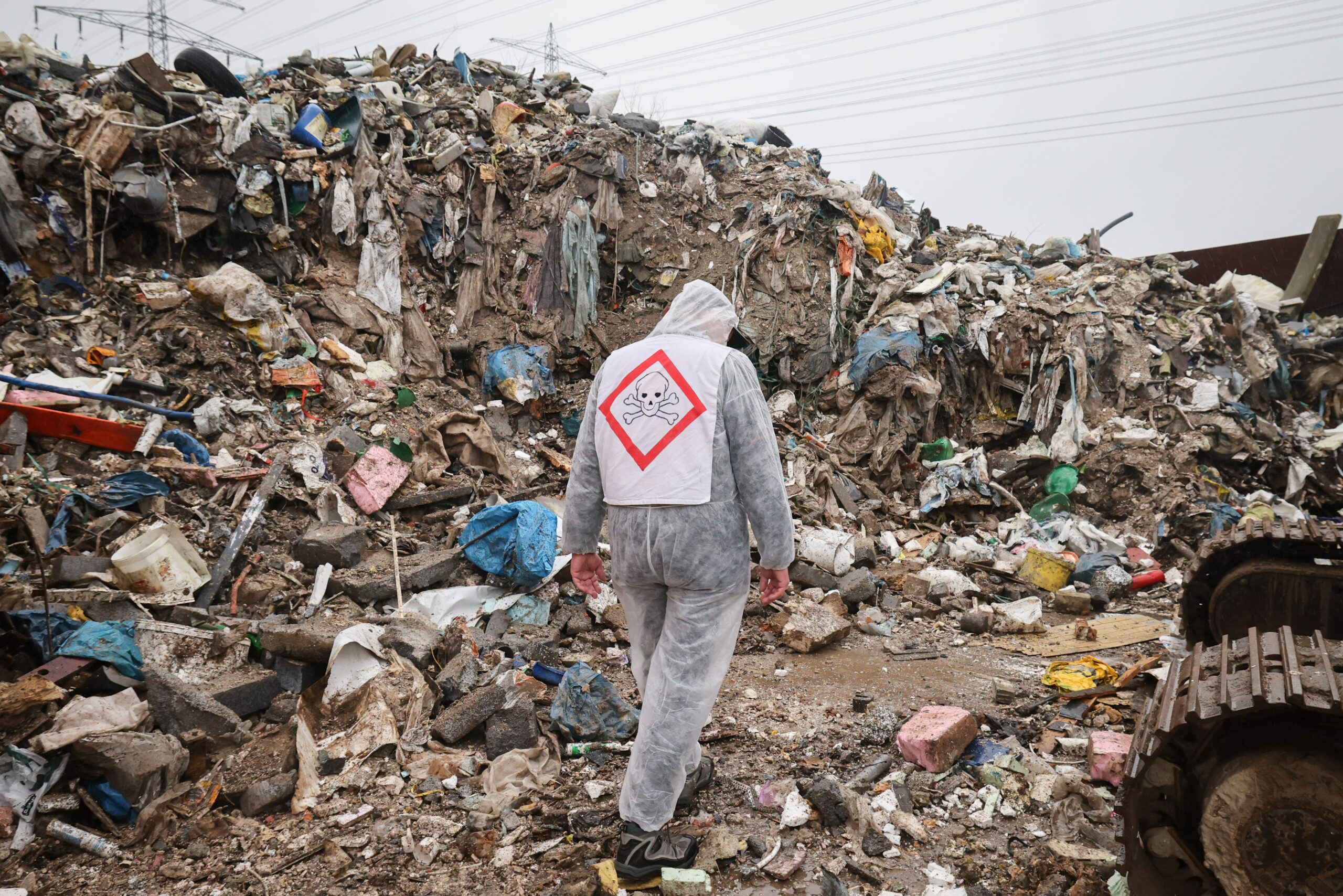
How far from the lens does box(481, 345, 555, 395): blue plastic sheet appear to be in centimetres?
809

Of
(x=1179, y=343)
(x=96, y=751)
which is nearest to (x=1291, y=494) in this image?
(x=1179, y=343)

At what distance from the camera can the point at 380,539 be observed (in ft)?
17.7

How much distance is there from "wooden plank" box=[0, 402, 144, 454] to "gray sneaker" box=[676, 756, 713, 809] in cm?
479

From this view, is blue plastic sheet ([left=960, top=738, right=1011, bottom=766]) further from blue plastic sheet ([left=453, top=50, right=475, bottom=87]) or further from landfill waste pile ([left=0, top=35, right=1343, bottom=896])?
blue plastic sheet ([left=453, top=50, right=475, bottom=87])

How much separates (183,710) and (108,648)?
64cm

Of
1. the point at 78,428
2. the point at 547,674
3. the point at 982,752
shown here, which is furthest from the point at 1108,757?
the point at 78,428

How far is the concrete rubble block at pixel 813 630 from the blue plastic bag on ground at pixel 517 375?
14.4 feet

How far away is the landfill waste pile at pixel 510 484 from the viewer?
104 inches

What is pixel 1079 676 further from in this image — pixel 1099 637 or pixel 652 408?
pixel 652 408

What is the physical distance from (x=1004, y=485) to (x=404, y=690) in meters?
6.97

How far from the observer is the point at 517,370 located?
813cm

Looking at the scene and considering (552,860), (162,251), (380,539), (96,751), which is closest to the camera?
(552,860)

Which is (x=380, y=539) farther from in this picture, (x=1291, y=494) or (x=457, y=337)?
(x=1291, y=494)

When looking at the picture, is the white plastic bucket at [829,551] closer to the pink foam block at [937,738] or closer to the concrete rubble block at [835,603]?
the concrete rubble block at [835,603]
